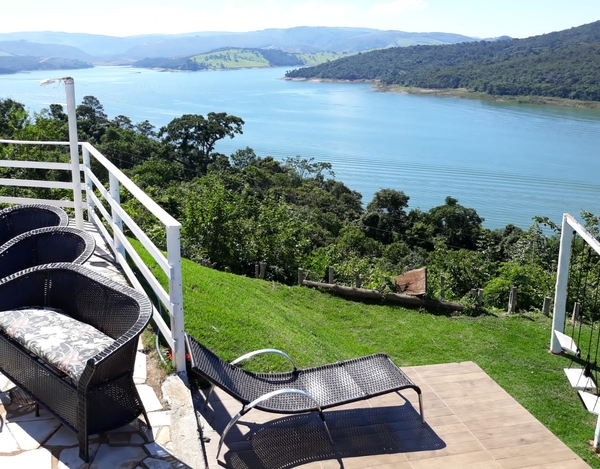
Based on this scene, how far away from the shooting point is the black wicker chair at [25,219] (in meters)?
4.34

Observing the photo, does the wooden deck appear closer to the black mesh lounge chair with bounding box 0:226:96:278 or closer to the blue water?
the black mesh lounge chair with bounding box 0:226:96:278

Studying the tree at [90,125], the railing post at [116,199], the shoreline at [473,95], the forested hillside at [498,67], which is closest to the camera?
the railing post at [116,199]

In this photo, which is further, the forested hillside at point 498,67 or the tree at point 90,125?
the forested hillside at point 498,67

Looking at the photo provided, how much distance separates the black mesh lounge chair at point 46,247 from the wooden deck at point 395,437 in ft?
4.64

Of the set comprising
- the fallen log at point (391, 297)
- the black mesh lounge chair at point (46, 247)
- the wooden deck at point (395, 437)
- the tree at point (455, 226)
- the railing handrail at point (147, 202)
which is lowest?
the tree at point (455, 226)

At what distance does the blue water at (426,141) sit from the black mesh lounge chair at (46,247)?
34.6 meters

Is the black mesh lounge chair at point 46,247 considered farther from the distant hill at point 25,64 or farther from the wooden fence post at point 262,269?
the distant hill at point 25,64

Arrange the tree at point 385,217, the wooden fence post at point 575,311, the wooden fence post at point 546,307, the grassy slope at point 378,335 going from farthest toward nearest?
the tree at point 385,217 < the wooden fence post at point 546,307 < the wooden fence post at point 575,311 < the grassy slope at point 378,335

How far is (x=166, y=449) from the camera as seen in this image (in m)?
2.66

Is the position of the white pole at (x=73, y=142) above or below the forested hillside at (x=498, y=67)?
below

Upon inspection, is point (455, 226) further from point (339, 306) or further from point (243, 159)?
point (339, 306)

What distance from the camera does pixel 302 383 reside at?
3361 mm

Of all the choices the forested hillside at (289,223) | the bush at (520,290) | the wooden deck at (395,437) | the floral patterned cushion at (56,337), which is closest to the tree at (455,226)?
the forested hillside at (289,223)

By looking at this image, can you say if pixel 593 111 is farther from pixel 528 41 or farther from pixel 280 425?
pixel 280 425
